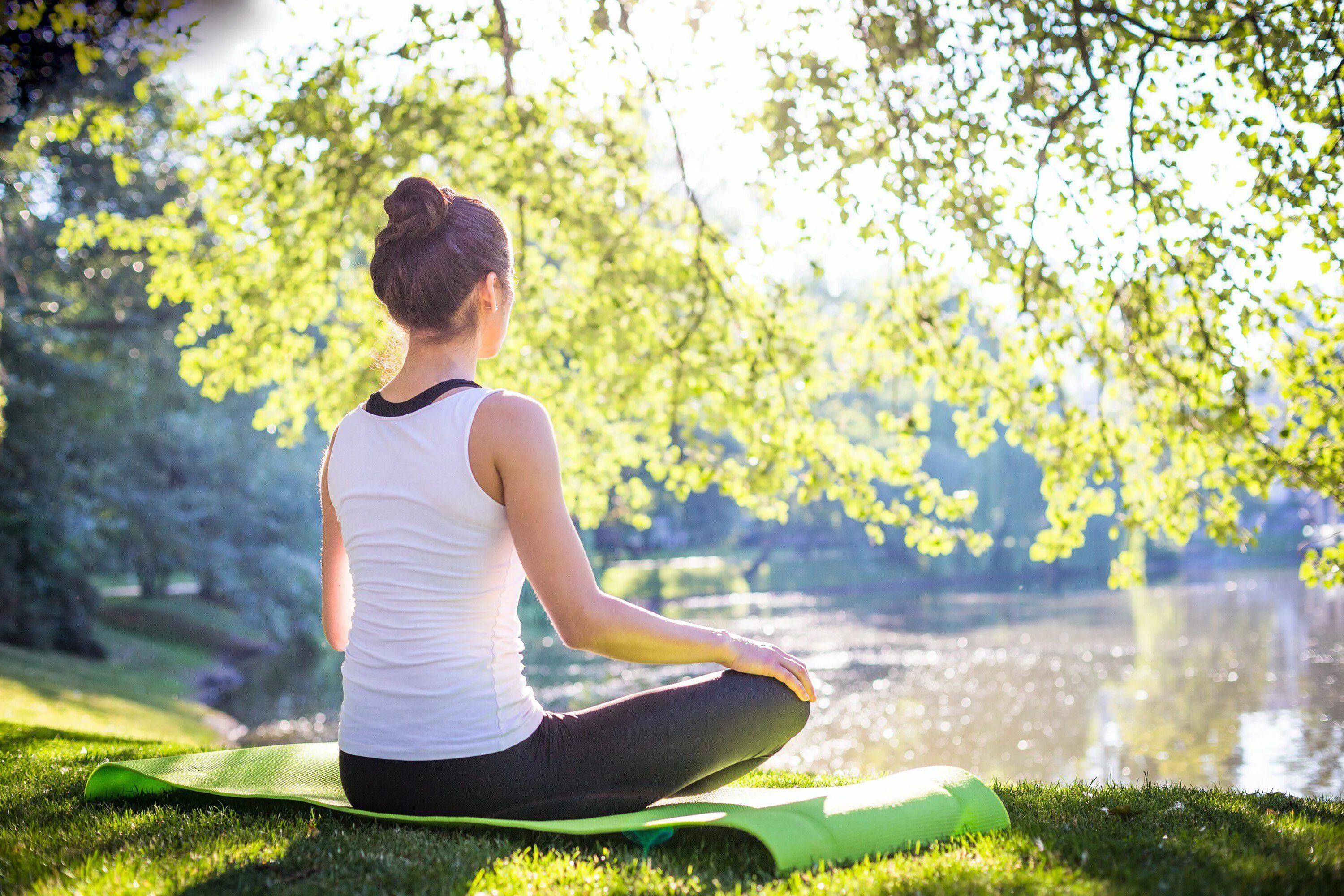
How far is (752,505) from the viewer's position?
8414 mm

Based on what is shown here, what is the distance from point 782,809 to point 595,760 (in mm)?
514

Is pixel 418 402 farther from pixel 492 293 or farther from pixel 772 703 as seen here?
pixel 772 703

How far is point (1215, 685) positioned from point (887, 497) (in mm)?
33206

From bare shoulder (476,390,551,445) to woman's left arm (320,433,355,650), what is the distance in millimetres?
771

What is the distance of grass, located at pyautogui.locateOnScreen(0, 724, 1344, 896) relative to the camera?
2516 mm

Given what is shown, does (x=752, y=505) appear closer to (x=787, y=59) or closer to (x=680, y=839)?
(x=787, y=59)

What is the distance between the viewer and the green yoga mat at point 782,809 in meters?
2.76

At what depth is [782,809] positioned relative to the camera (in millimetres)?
2922

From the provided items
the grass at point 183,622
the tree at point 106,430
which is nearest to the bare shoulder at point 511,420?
the tree at point 106,430

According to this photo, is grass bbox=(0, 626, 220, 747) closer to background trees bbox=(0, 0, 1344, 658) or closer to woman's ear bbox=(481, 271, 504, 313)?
background trees bbox=(0, 0, 1344, 658)

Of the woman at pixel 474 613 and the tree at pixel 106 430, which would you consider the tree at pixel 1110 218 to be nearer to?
the woman at pixel 474 613

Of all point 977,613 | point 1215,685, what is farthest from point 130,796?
point 977,613

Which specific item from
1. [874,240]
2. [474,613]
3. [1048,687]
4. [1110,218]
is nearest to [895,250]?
[874,240]

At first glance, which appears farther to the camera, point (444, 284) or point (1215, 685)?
point (1215, 685)
